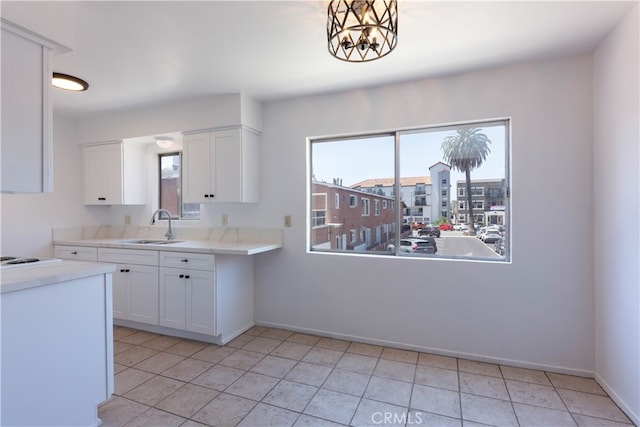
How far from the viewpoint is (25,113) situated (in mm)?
1611

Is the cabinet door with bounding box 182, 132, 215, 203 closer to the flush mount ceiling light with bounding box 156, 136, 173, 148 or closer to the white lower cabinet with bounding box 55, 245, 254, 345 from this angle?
the flush mount ceiling light with bounding box 156, 136, 173, 148

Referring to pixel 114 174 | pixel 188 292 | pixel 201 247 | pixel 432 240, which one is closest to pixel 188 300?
pixel 188 292

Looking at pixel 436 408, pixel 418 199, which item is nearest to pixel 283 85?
pixel 418 199

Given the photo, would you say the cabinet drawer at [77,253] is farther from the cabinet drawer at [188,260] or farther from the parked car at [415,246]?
the parked car at [415,246]

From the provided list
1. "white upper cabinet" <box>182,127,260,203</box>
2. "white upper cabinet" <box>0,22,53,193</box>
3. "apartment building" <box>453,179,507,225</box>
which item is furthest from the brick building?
"white upper cabinet" <box>0,22,53,193</box>

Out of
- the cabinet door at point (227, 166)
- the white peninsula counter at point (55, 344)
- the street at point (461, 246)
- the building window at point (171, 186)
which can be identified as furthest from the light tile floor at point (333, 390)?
the building window at point (171, 186)

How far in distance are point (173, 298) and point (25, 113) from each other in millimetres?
1825

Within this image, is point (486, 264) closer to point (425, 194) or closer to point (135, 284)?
point (425, 194)

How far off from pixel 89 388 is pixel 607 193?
335 cm

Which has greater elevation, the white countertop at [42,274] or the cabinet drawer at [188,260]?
the white countertop at [42,274]

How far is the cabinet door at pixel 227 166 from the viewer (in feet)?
9.62

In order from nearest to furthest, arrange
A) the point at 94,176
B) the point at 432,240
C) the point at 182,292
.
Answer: the point at 432,240 < the point at 182,292 < the point at 94,176

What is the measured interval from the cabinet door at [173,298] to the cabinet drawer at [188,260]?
6cm

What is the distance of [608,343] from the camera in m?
2.00
